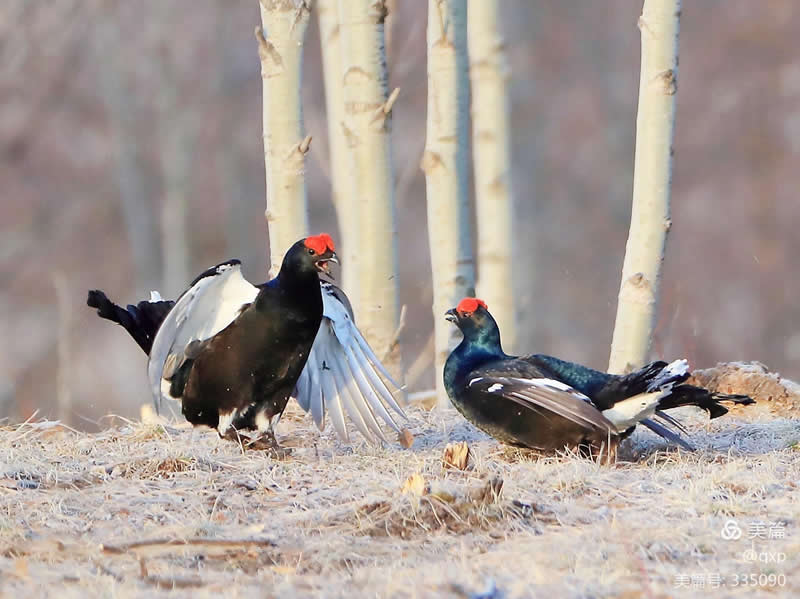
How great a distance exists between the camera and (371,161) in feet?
20.3

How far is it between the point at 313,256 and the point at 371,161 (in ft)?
4.29

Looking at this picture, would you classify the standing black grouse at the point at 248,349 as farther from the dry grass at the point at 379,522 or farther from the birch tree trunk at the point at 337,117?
the birch tree trunk at the point at 337,117

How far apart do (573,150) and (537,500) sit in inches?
620

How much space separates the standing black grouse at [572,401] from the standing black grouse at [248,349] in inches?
17.2

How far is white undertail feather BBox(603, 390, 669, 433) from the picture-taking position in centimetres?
485

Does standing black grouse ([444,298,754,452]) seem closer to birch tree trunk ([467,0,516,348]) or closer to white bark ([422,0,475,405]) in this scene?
white bark ([422,0,475,405])

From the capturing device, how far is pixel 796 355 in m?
15.3

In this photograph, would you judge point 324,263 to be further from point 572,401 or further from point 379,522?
point 379,522

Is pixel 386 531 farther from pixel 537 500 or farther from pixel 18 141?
pixel 18 141

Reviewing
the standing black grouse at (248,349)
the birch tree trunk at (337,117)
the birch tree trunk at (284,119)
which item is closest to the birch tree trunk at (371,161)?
the birch tree trunk at (284,119)

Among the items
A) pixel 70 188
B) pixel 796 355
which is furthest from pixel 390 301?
pixel 70 188

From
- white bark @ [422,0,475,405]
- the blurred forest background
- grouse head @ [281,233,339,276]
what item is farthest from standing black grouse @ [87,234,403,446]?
the blurred forest background

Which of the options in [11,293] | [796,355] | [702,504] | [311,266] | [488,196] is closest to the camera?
[702,504]

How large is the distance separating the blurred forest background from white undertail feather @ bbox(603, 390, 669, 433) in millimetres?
10440
